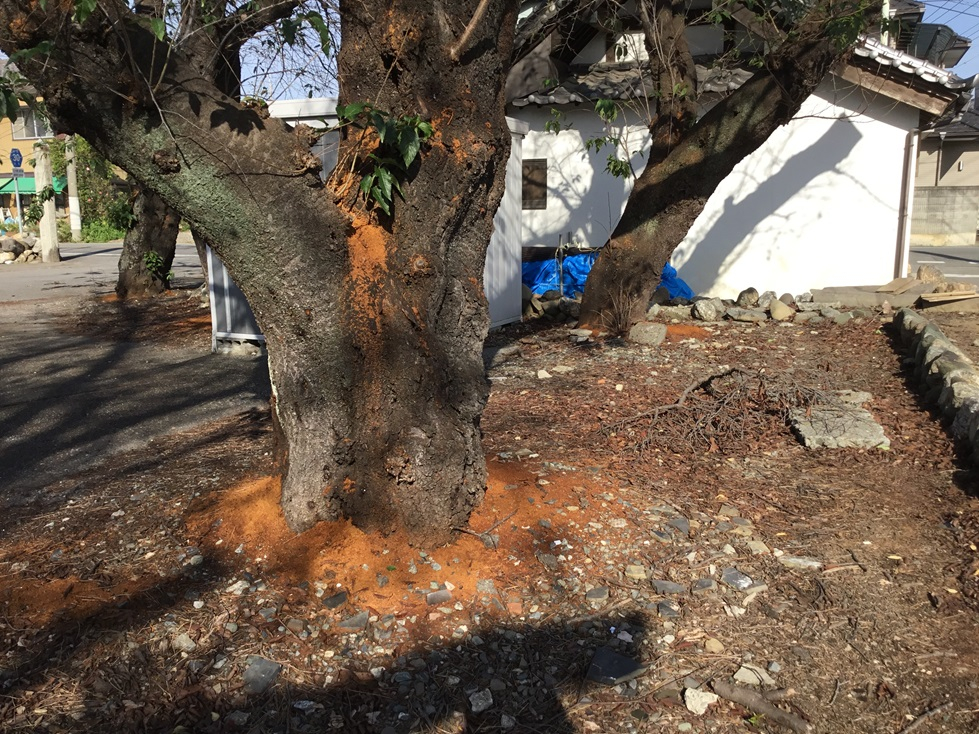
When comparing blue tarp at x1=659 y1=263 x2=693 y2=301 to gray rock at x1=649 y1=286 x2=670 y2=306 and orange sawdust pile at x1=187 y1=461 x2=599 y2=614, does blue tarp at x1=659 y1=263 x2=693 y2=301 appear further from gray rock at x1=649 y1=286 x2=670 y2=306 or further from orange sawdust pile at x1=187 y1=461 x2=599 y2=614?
orange sawdust pile at x1=187 y1=461 x2=599 y2=614

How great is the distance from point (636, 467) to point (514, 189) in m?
5.57

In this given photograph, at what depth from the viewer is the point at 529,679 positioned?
3.20 metres

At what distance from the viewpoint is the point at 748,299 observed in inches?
433

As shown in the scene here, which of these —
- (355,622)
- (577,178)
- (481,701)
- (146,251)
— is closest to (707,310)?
(577,178)

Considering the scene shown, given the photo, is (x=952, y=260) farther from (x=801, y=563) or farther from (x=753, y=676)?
(x=753, y=676)

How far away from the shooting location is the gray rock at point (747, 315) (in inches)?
400

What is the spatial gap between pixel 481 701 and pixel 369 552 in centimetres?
95

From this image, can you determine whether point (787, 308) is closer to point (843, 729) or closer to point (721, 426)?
point (721, 426)

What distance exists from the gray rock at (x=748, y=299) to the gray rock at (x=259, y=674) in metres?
8.90

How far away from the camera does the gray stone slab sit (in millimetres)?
5445

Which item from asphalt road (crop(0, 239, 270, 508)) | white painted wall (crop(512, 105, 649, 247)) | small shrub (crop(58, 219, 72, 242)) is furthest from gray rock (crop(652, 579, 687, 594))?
small shrub (crop(58, 219, 72, 242))

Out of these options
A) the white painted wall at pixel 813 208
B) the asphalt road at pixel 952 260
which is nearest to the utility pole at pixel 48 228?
the white painted wall at pixel 813 208

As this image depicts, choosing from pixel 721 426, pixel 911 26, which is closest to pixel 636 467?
pixel 721 426

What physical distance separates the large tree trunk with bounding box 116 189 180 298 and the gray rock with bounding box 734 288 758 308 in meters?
8.36
